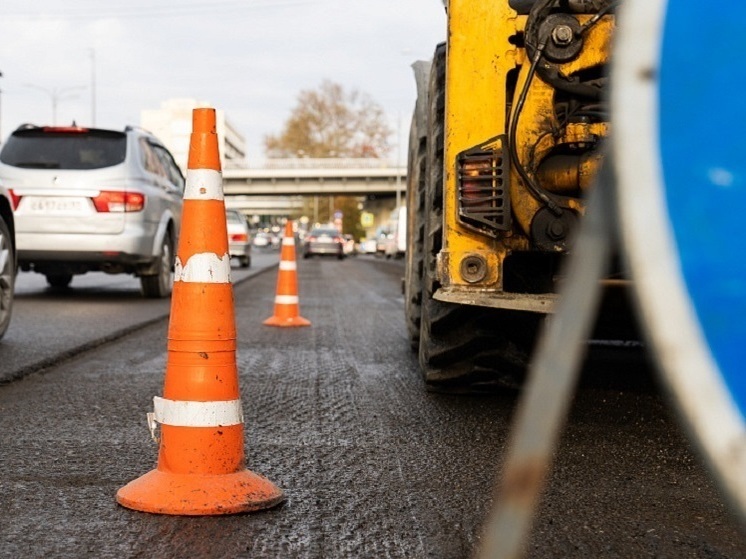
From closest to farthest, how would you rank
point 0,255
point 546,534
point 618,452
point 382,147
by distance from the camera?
point 546,534 < point 618,452 < point 0,255 < point 382,147

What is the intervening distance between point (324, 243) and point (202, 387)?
49.4 metres

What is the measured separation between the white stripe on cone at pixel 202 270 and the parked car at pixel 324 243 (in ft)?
160

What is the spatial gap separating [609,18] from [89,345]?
4.61m

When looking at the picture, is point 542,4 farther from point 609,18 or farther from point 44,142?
point 44,142

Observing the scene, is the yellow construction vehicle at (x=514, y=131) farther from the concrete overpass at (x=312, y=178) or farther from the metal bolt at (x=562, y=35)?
the concrete overpass at (x=312, y=178)

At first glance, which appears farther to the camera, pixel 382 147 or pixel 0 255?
pixel 382 147

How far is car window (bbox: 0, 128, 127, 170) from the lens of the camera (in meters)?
12.4

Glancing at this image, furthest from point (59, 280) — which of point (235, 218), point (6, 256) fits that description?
point (235, 218)

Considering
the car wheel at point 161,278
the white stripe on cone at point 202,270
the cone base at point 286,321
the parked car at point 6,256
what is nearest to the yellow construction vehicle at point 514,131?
the white stripe on cone at point 202,270

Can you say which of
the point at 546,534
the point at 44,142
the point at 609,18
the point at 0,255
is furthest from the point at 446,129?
the point at 44,142

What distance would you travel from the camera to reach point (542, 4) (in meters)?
4.86

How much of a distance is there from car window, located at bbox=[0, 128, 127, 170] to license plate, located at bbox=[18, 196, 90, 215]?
1.29ft

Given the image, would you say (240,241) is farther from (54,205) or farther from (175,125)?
(175,125)

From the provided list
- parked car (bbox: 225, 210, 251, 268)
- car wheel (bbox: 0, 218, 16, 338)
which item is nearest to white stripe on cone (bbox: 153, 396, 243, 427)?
car wheel (bbox: 0, 218, 16, 338)
